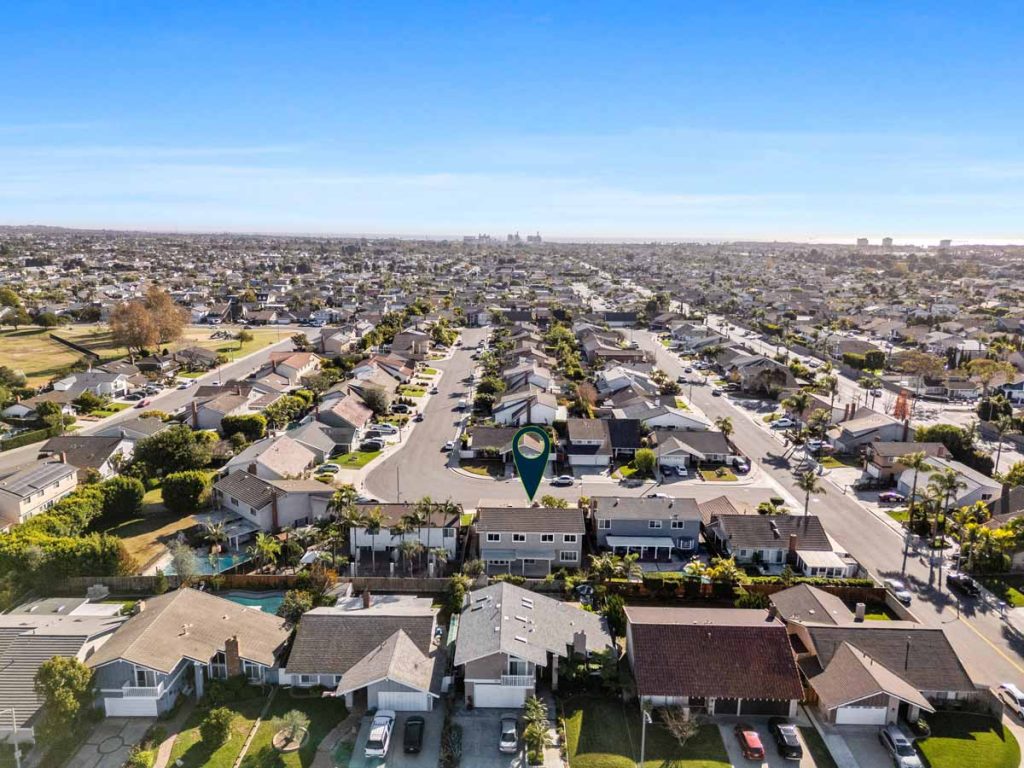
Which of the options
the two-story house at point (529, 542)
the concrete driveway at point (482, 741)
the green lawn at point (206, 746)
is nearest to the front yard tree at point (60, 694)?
the green lawn at point (206, 746)

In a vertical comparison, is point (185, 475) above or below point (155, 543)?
above

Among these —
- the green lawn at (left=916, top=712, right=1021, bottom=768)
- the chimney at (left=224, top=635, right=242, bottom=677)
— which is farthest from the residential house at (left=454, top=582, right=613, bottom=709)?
the green lawn at (left=916, top=712, right=1021, bottom=768)

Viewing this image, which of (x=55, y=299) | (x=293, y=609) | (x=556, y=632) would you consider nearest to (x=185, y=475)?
(x=293, y=609)

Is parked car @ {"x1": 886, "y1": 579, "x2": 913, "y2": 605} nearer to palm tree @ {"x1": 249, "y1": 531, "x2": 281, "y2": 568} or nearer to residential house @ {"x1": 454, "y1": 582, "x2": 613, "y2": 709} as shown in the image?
residential house @ {"x1": 454, "y1": 582, "x2": 613, "y2": 709}

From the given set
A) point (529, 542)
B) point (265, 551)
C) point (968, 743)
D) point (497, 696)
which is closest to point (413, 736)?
point (497, 696)

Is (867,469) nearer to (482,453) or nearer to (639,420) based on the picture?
(639,420)

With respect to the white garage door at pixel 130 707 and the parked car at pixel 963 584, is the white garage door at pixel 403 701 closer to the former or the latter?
the white garage door at pixel 130 707

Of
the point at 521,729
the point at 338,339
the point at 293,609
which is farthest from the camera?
the point at 338,339
